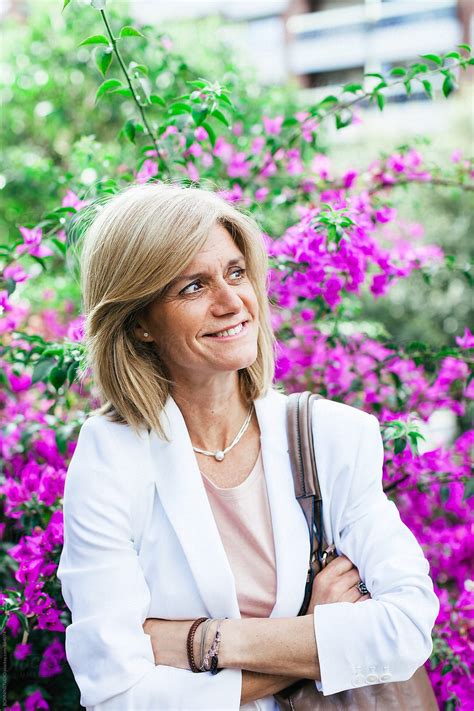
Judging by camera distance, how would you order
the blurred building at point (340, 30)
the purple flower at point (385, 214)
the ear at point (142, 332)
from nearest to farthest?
1. the ear at point (142, 332)
2. the purple flower at point (385, 214)
3. the blurred building at point (340, 30)

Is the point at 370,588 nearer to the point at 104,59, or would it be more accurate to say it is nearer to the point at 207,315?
the point at 207,315

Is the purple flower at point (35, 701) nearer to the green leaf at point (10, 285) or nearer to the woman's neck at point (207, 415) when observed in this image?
the woman's neck at point (207, 415)

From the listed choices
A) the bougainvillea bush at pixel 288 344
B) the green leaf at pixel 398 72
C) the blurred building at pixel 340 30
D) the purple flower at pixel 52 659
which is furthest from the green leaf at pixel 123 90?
the blurred building at pixel 340 30

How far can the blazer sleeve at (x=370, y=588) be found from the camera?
156 cm

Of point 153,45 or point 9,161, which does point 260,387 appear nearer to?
point 153,45

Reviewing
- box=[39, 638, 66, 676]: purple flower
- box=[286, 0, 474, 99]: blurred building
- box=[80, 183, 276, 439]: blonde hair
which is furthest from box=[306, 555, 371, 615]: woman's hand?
box=[286, 0, 474, 99]: blurred building

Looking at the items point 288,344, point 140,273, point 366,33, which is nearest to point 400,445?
point 140,273

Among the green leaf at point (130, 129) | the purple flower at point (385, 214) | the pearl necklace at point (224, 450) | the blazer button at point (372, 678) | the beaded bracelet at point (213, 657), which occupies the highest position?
the green leaf at point (130, 129)

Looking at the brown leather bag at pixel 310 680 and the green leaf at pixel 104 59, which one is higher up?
the green leaf at pixel 104 59

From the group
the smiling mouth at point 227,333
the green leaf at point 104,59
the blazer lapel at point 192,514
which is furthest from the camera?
the green leaf at point 104,59

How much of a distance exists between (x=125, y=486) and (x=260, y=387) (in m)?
0.46

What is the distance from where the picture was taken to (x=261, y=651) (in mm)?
1560

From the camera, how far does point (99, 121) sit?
6797 millimetres

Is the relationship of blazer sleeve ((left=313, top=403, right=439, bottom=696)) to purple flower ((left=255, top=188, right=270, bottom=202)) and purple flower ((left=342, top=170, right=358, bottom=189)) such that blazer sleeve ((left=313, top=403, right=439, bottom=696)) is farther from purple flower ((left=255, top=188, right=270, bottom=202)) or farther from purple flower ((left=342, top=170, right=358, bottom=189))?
purple flower ((left=255, top=188, right=270, bottom=202))
